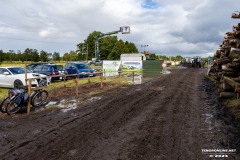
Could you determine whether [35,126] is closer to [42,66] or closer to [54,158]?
[54,158]

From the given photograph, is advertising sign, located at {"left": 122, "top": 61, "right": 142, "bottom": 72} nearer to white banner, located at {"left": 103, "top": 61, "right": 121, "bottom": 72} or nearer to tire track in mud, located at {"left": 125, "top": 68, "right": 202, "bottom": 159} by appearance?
white banner, located at {"left": 103, "top": 61, "right": 121, "bottom": 72}

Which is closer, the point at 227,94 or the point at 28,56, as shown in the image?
the point at 227,94

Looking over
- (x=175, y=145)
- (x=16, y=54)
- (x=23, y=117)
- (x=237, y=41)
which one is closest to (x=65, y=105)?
(x=23, y=117)

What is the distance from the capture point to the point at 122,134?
214 inches

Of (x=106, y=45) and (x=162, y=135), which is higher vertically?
(x=106, y=45)

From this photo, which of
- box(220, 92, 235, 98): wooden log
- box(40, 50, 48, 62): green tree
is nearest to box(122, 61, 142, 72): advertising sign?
box(220, 92, 235, 98): wooden log

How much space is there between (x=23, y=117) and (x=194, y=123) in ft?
18.5

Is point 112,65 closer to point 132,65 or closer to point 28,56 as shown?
point 132,65

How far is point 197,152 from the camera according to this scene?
4297 millimetres

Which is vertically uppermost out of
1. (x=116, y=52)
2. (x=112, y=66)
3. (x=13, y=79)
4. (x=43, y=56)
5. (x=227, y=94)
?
(x=116, y=52)

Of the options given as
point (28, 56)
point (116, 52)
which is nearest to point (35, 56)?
point (28, 56)

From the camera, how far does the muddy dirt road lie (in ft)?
14.1

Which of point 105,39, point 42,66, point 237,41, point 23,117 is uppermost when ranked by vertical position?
point 105,39

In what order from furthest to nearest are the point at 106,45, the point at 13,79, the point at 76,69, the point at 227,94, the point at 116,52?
the point at 106,45
the point at 116,52
the point at 76,69
the point at 13,79
the point at 227,94
